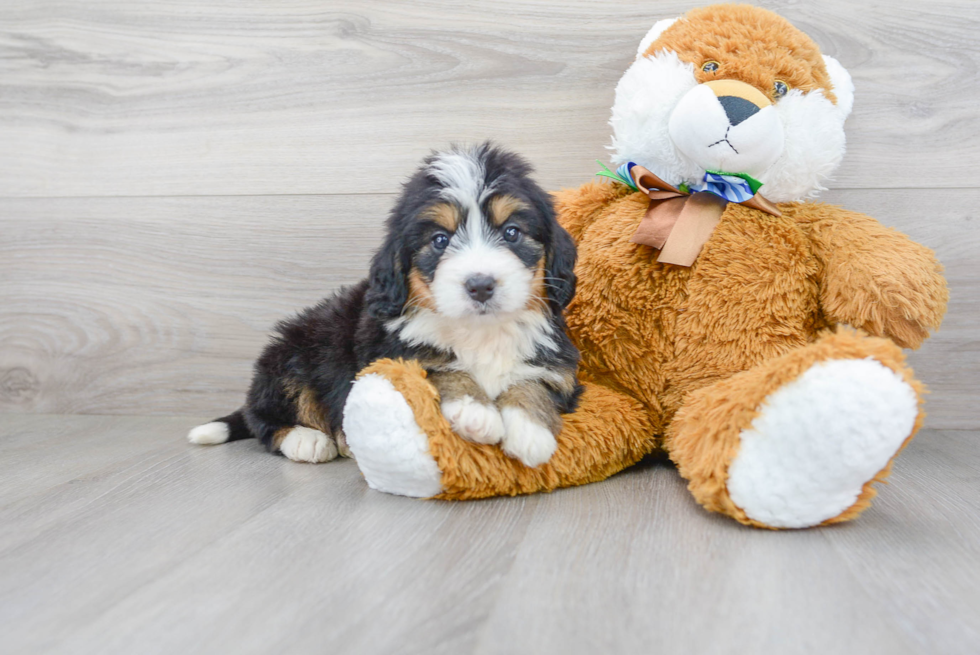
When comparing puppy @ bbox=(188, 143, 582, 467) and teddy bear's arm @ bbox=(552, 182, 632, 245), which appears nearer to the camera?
puppy @ bbox=(188, 143, 582, 467)

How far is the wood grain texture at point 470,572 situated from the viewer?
104cm

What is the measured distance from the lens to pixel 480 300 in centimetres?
151

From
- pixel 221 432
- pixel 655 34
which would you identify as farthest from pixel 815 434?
pixel 221 432

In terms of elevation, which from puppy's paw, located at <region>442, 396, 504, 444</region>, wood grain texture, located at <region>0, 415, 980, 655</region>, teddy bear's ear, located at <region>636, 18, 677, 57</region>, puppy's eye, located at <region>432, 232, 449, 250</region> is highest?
teddy bear's ear, located at <region>636, 18, 677, 57</region>

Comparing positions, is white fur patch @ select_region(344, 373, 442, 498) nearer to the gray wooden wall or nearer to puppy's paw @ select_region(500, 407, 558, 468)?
puppy's paw @ select_region(500, 407, 558, 468)

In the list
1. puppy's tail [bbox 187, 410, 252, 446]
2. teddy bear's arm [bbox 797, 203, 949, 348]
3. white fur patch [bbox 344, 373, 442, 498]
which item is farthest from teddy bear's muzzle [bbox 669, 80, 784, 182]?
puppy's tail [bbox 187, 410, 252, 446]

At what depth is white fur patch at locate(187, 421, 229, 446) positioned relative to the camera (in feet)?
7.40

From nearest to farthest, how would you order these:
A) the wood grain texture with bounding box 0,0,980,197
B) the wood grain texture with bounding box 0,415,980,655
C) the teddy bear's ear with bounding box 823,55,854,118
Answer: the wood grain texture with bounding box 0,415,980,655 < the teddy bear's ear with bounding box 823,55,854,118 < the wood grain texture with bounding box 0,0,980,197

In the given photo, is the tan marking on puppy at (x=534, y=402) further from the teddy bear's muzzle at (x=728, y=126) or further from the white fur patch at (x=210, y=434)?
the white fur patch at (x=210, y=434)

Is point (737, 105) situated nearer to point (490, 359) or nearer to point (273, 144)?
→ point (490, 359)

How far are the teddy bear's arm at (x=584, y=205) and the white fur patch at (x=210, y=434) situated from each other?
1.20m

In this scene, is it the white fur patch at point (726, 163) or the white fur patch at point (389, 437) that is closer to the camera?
the white fur patch at point (389, 437)

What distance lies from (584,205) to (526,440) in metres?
0.71

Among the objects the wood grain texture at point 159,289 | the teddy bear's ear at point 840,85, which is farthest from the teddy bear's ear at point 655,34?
the wood grain texture at point 159,289
